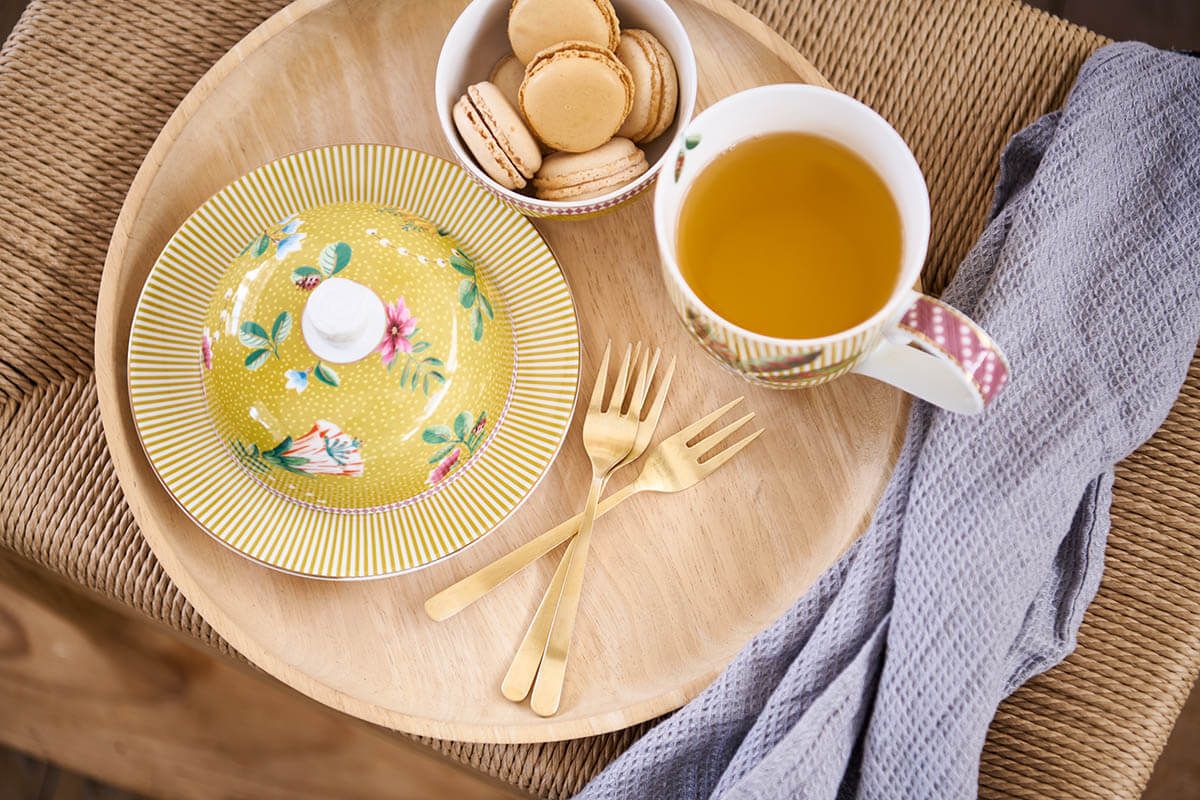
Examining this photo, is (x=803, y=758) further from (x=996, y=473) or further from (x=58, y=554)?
(x=58, y=554)

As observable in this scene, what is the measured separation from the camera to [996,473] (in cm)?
62

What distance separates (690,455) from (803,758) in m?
0.21

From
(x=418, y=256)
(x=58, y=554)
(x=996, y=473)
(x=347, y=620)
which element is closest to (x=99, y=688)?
(x=58, y=554)

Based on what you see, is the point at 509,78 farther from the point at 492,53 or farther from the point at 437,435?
the point at 437,435

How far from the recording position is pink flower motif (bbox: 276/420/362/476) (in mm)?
595

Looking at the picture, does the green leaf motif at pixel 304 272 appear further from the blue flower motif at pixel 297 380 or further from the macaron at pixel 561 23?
the macaron at pixel 561 23

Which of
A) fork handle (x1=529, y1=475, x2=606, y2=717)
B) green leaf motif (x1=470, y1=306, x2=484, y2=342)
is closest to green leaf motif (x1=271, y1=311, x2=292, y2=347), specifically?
green leaf motif (x1=470, y1=306, x2=484, y2=342)

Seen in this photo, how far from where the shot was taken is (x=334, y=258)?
1.95 feet

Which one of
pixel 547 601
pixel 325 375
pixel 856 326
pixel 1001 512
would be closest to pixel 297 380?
pixel 325 375

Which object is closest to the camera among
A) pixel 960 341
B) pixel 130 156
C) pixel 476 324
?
pixel 960 341

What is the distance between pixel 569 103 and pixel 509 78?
7 centimetres

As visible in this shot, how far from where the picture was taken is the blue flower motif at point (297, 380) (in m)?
0.58

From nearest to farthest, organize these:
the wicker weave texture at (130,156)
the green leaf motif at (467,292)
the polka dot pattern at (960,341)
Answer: the polka dot pattern at (960,341)
the green leaf motif at (467,292)
the wicker weave texture at (130,156)

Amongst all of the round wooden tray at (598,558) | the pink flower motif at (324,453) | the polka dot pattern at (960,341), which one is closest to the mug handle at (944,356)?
the polka dot pattern at (960,341)
